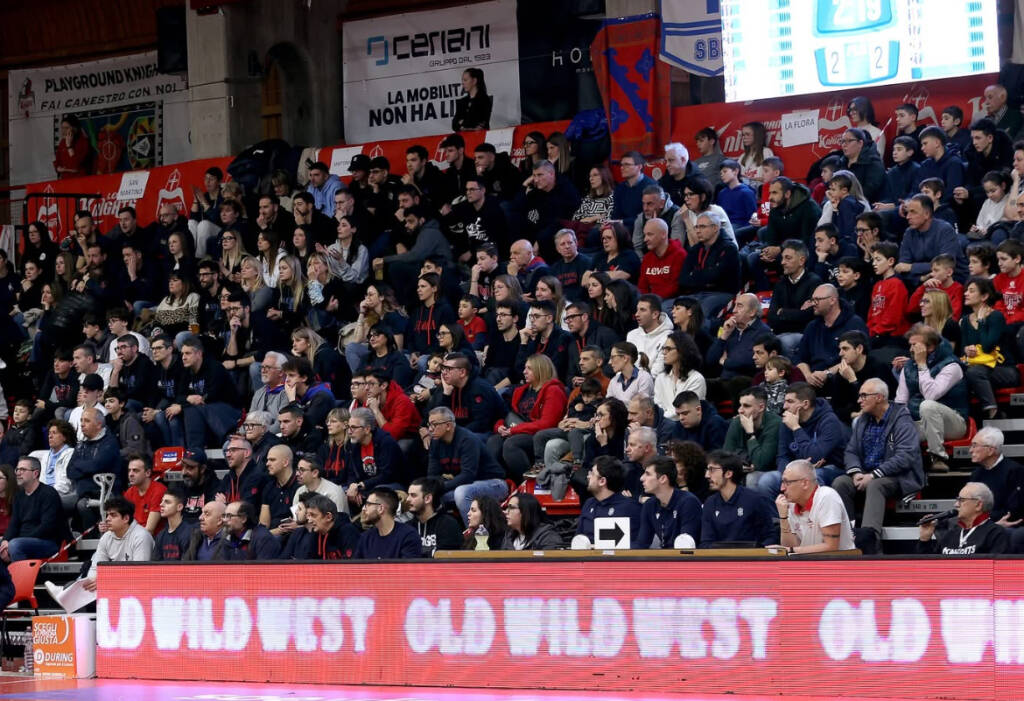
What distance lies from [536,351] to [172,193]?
9440 millimetres

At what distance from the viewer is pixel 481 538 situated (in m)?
12.2

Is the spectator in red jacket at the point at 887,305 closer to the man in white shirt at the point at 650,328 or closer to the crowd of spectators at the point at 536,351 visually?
the crowd of spectators at the point at 536,351

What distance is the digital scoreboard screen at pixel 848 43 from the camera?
52.8 feet

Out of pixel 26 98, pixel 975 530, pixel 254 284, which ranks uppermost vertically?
pixel 26 98

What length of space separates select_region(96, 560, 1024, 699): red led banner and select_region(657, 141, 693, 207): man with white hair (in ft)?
23.6

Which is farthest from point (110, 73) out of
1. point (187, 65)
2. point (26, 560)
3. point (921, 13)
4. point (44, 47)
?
point (921, 13)

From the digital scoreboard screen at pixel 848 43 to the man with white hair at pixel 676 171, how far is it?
0.92m

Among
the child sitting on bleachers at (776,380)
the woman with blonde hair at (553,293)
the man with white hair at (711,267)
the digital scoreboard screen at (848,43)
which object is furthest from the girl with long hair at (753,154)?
the child sitting on bleachers at (776,380)

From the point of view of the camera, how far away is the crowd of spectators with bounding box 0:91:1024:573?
1219 centimetres

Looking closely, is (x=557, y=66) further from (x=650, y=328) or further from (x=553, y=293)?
(x=650, y=328)

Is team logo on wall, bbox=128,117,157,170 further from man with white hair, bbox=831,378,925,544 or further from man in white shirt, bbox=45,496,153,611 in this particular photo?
man with white hair, bbox=831,378,925,544

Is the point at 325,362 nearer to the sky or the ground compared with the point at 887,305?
nearer to the ground

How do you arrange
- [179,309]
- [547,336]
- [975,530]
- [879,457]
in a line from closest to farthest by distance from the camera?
[975,530] → [879,457] → [547,336] → [179,309]

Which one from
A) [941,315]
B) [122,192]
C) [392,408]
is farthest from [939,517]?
[122,192]
